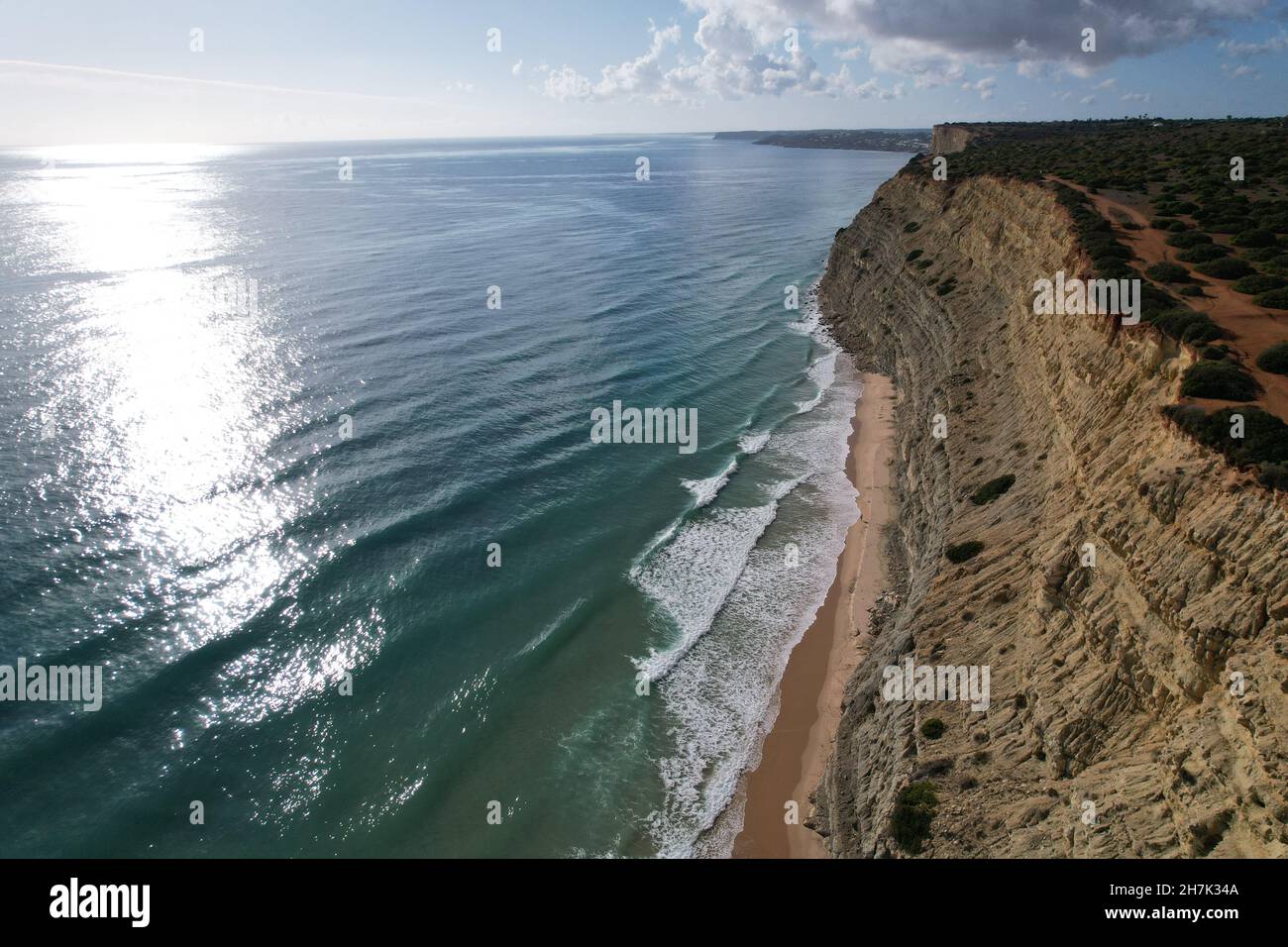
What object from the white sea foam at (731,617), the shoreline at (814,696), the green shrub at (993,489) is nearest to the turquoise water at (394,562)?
the white sea foam at (731,617)

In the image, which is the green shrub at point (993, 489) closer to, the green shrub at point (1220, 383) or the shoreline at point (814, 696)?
the shoreline at point (814, 696)

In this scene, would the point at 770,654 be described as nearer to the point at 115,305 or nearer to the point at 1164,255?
→ the point at 1164,255

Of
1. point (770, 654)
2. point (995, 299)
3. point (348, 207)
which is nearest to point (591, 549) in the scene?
point (770, 654)

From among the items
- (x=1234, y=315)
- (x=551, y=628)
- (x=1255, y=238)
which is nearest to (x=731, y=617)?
(x=551, y=628)

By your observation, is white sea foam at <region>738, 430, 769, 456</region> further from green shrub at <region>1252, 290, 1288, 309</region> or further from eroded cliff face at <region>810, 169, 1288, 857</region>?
green shrub at <region>1252, 290, 1288, 309</region>

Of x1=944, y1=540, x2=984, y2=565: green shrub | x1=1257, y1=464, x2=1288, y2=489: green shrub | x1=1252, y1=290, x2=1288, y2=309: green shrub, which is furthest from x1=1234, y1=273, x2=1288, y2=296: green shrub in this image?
x1=1257, y1=464, x2=1288, y2=489: green shrub

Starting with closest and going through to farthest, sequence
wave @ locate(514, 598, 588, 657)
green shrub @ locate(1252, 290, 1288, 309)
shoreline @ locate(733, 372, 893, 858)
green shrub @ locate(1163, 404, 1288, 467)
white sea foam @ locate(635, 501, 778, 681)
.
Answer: green shrub @ locate(1163, 404, 1288, 467), shoreline @ locate(733, 372, 893, 858), green shrub @ locate(1252, 290, 1288, 309), wave @ locate(514, 598, 588, 657), white sea foam @ locate(635, 501, 778, 681)
